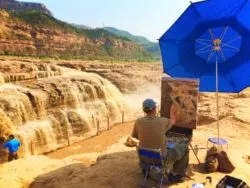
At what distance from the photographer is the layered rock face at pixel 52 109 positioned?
14789mm

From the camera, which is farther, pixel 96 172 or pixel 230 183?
pixel 96 172

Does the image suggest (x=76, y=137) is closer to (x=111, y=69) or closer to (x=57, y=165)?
(x=57, y=165)

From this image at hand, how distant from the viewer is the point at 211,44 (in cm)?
734

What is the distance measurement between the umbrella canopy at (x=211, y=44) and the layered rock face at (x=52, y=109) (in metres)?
8.84

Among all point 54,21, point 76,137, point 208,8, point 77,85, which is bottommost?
point 76,137

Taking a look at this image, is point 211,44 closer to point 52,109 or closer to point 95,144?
point 95,144

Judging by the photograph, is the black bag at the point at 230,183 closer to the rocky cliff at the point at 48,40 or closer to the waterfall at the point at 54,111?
the waterfall at the point at 54,111

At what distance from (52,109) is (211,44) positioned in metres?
12.4

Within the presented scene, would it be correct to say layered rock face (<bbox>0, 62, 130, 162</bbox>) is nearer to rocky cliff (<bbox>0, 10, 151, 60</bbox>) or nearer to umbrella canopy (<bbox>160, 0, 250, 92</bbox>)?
umbrella canopy (<bbox>160, 0, 250, 92</bbox>)

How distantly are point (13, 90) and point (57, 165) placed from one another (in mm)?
9346

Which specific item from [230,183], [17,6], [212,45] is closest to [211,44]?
[212,45]

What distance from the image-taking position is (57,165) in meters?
7.98

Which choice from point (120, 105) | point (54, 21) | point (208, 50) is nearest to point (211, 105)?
point (120, 105)

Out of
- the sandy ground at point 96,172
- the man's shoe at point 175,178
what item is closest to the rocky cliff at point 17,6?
the sandy ground at point 96,172
